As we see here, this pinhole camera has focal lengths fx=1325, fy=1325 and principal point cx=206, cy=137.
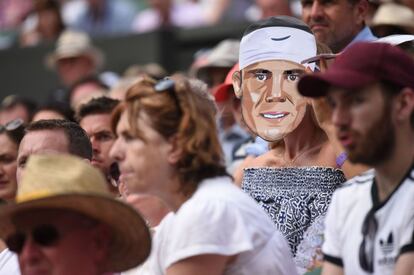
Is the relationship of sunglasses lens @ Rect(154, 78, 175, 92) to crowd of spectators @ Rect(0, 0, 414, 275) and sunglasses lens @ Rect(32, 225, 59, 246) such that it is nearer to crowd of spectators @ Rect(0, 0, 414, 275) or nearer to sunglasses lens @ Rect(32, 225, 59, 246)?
crowd of spectators @ Rect(0, 0, 414, 275)

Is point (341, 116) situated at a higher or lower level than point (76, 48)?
higher

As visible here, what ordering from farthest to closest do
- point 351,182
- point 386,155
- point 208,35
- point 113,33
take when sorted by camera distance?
point 113,33 → point 208,35 → point 351,182 → point 386,155

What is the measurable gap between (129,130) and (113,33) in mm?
8150

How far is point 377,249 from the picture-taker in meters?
4.39

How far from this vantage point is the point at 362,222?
446cm

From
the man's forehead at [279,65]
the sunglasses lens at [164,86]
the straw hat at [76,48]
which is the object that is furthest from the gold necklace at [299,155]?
the straw hat at [76,48]

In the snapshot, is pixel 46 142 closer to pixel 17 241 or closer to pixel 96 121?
pixel 96 121

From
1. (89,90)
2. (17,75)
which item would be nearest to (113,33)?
(17,75)

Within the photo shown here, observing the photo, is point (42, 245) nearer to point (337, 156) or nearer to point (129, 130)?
point (129, 130)

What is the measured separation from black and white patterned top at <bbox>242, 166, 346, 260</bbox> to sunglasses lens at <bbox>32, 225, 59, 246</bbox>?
1580mm

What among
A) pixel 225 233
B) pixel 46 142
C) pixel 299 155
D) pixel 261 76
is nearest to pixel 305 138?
pixel 299 155

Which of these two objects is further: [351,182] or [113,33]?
[113,33]

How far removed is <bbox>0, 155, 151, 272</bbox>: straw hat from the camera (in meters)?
4.47

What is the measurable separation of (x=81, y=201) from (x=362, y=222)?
0.95 meters
